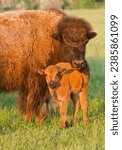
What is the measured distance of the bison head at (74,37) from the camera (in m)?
7.08

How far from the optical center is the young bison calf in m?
7.05

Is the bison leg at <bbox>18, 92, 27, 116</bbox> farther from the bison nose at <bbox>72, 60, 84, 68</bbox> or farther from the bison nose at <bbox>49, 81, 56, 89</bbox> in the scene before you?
the bison nose at <bbox>72, 60, 84, 68</bbox>

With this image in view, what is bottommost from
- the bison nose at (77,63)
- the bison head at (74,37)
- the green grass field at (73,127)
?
the green grass field at (73,127)

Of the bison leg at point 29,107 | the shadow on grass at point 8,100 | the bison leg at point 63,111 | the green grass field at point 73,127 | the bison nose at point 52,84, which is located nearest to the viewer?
the green grass field at point 73,127

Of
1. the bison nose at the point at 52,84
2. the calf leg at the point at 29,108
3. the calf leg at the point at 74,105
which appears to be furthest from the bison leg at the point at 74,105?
the calf leg at the point at 29,108

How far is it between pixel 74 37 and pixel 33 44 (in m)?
0.34

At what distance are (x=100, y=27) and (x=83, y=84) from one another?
45 centimetres

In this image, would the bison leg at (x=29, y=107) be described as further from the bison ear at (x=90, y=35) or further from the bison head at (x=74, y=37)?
the bison ear at (x=90, y=35)

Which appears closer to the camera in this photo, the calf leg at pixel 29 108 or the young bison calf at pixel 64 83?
the young bison calf at pixel 64 83

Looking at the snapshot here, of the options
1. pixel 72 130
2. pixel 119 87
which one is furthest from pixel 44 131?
pixel 119 87

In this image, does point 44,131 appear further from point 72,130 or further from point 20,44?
point 20,44

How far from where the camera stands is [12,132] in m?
7.14

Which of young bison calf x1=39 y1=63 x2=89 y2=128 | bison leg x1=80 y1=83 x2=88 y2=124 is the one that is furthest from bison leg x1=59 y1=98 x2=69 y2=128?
bison leg x1=80 y1=83 x2=88 y2=124

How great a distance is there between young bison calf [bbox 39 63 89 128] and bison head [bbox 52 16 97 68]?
0.08 meters
